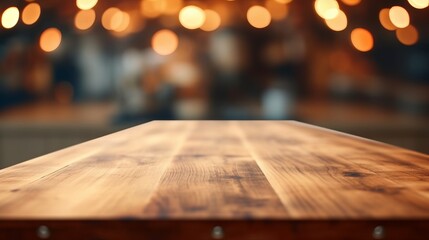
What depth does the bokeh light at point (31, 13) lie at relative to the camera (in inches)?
95.5

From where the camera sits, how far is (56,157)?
88 centimetres

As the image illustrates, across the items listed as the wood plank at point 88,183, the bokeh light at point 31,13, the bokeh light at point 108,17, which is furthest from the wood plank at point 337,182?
the bokeh light at point 31,13

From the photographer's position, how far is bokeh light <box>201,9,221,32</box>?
2406 mm

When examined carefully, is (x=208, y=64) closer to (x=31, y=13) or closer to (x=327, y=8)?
(x=327, y=8)

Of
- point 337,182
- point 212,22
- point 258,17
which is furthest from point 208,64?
point 337,182

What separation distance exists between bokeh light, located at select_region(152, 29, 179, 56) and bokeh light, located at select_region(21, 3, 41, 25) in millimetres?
551

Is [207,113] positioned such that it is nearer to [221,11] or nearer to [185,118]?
[185,118]

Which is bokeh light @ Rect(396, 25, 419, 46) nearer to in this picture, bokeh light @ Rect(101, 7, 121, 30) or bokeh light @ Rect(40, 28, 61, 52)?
bokeh light @ Rect(101, 7, 121, 30)

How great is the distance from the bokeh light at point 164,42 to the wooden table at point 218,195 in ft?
4.87

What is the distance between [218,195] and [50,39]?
2.06 meters

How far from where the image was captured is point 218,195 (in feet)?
1.85

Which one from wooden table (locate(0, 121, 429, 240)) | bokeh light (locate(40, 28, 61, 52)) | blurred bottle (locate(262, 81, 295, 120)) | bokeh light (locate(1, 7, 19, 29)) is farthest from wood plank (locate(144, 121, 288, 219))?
bokeh light (locate(1, 7, 19, 29))

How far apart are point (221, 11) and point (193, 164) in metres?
1.70

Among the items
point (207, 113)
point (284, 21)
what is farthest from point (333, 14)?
point (207, 113)
